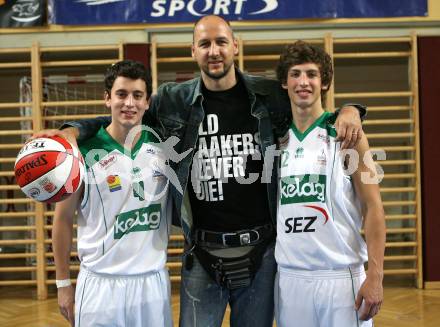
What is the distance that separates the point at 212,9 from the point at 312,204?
378cm

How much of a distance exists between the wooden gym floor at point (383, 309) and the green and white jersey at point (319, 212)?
2333 mm

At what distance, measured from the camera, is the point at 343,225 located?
2088 millimetres

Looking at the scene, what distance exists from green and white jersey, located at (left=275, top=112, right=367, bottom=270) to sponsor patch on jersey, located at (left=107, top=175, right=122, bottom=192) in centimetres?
76

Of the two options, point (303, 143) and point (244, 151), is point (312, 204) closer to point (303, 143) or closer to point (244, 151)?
point (303, 143)

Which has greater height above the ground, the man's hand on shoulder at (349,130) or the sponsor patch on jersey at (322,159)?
the man's hand on shoulder at (349,130)

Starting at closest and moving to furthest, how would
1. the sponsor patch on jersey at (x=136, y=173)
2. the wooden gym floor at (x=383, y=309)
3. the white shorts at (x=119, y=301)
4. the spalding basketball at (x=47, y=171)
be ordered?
the spalding basketball at (x=47, y=171)
the white shorts at (x=119, y=301)
the sponsor patch on jersey at (x=136, y=173)
the wooden gym floor at (x=383, y=309)

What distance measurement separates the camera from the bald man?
2230 millimetres

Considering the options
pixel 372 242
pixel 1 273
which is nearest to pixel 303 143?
pixel 372 242

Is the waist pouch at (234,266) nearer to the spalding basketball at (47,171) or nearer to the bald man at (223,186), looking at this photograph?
the bald man at (223,186)

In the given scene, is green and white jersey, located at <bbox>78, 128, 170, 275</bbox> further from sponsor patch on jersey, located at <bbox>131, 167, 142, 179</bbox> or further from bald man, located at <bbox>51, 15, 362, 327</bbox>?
bald man, located at <bbox>51, 15, 362, 327</bbox>

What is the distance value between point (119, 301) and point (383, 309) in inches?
131

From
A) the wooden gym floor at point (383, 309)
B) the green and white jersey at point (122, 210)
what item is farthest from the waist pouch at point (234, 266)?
the wooden gym floor at point (383, 309)

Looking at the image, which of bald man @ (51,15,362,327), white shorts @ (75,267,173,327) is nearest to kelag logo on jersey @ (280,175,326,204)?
bald man @ (51,15,362,327)

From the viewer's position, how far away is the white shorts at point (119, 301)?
205cm
